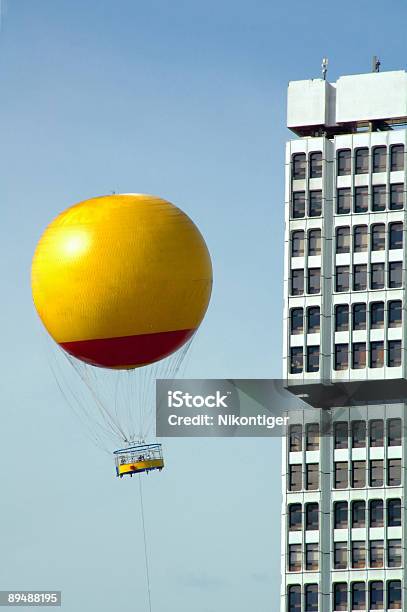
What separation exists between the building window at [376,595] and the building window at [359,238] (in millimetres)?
27105

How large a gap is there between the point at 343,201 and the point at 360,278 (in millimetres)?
6901

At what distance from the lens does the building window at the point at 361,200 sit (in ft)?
646

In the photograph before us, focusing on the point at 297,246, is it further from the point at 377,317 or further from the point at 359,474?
the point at 359,474

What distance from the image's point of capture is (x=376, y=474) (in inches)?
7559

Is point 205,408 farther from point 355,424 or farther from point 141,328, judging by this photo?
point 141,328

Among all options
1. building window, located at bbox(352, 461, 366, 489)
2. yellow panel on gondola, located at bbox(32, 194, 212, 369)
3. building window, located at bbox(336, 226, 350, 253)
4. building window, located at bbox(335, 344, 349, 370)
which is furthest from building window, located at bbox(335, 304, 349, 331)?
yellow panel on gondola, located at bbox(32, 194, 212, 369)

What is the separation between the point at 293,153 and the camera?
200 m

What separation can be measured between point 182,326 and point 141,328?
7.27 feet

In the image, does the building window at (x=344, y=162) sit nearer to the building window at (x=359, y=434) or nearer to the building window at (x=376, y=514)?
A: the building window at (x=359, y=434)

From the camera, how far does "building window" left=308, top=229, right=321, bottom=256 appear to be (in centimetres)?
19762

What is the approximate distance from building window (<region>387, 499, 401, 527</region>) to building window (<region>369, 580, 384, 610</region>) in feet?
16.3

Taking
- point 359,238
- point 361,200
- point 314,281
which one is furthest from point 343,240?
point 314,281
